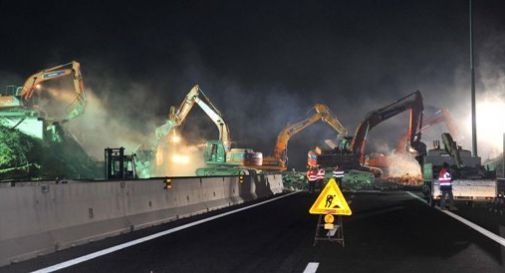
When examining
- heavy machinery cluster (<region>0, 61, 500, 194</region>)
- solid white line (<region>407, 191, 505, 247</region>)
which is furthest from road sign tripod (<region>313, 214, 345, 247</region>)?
heavy machinery cluster (<region>0, 61, 500, 194</region>)

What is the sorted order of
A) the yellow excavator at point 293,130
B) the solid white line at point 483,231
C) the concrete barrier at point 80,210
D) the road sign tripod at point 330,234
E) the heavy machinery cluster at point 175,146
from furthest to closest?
the yellow excavator at point 293,130, the heavy machinery cluster at point 175,146, the solid white line at point 483,231, the road sign tripod at point 330,234, the concrete barrier at point 80,210

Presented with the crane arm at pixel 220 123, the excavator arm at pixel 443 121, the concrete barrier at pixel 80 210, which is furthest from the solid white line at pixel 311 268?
the excavator arm at pixel 443 121

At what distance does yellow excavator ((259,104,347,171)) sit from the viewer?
6338 cm

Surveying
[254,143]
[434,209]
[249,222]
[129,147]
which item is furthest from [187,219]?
[254,143]

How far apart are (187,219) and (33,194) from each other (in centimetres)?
686

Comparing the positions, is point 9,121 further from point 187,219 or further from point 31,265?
point 31,265

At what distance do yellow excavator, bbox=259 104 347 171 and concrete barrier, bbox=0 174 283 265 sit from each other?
146ft

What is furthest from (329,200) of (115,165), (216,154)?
(216,154)

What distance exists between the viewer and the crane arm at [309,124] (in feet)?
216

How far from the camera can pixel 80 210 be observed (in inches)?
437

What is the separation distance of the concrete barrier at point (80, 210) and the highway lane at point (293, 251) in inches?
13.1

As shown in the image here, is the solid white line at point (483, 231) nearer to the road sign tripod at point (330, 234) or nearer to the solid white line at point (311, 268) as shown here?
the road sign tripod at point (330, 234)

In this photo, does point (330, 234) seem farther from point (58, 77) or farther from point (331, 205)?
point (58, 77)

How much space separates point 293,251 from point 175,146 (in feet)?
186
